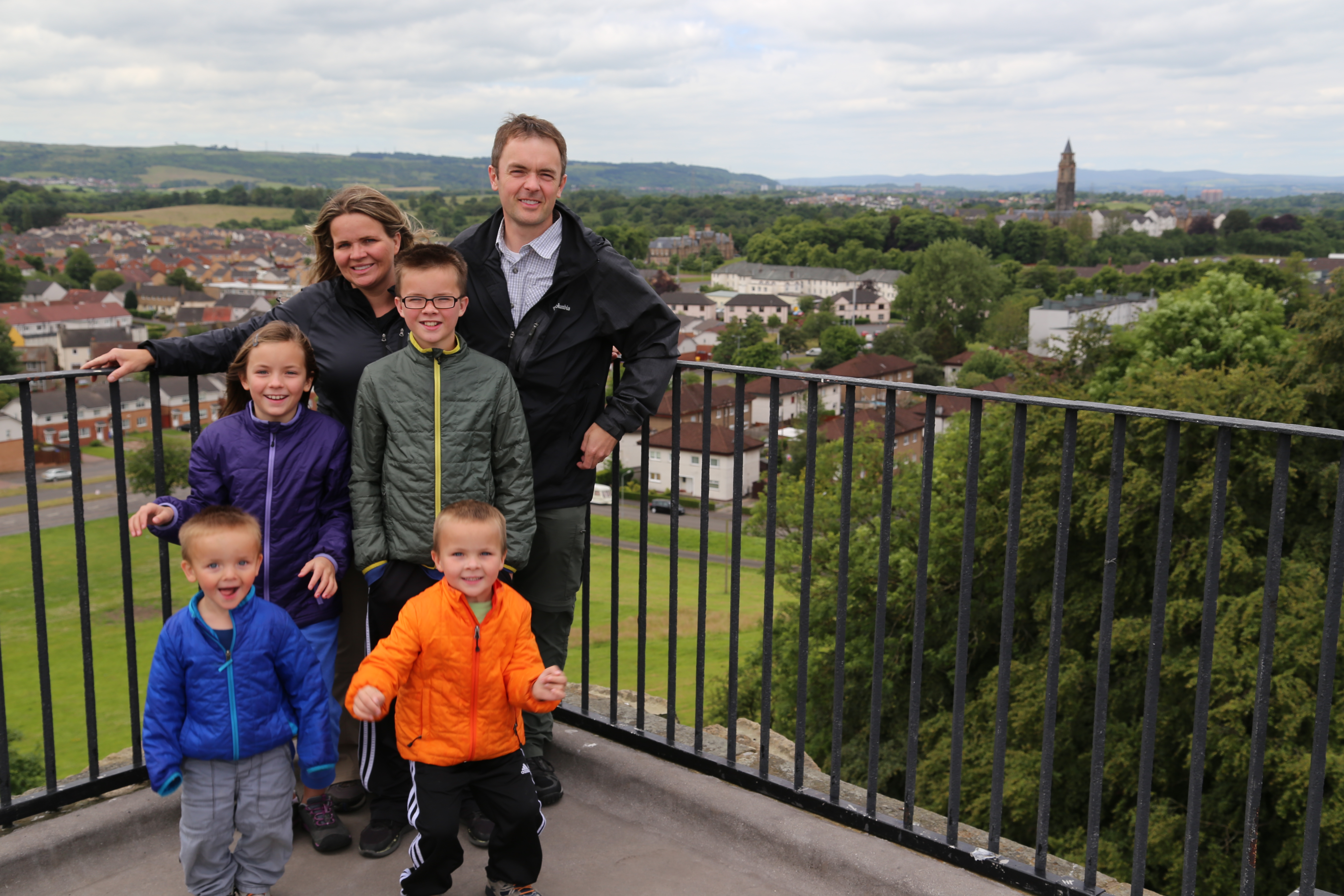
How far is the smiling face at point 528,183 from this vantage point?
2883 mm

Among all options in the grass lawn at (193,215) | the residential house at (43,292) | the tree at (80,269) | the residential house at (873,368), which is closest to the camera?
the residential house at (873,368)

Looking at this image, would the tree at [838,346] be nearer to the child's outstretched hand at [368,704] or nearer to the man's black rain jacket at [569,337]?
the man's black rain jacket at [569,337]

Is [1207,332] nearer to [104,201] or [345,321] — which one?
Answer: [345,321]

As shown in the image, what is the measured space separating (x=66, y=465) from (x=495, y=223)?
70.1 meters

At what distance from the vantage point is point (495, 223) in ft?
9.89

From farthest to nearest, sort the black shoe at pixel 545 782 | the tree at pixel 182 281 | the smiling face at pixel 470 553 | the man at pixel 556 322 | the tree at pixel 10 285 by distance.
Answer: the tree at pixel 182 281, the tree at pixel 10 285, the black shoe at pixel 545 782, the man at pixel 556 322, the smiling face at pixel 470 553

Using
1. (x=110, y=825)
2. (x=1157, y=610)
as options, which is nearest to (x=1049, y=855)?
(x=1157, y=610)

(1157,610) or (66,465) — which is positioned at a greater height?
(1157,610)

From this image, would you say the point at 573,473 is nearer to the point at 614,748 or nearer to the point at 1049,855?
the point at 614,748

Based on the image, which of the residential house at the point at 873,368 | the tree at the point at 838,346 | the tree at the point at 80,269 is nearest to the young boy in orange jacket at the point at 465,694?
the residential house at the point at 873,368

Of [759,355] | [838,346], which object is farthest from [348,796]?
[838,346]

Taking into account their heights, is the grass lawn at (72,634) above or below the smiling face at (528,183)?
below

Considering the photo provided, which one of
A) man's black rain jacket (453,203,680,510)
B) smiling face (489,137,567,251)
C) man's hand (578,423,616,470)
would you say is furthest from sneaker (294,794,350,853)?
smiling face (489,137,567,251)

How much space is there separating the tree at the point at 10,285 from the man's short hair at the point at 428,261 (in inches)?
4760
